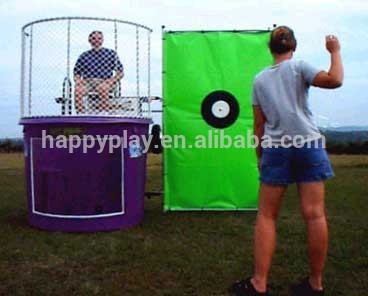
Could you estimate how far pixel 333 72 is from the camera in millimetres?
2955

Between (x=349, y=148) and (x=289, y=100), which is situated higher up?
(x=289, y=100)

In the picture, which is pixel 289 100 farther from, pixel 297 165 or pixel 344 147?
pixel 344 147

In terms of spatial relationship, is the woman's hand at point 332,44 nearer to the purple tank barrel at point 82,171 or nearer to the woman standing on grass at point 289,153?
the woman standing on grass at point 289,153

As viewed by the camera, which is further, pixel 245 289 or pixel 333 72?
pixel 245 289

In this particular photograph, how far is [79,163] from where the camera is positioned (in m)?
5.28

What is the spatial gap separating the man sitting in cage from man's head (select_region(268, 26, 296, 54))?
259 centimetres

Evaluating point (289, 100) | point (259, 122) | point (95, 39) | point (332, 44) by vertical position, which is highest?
point (95, 39)

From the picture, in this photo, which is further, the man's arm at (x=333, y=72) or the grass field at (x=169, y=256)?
the grass field at (x=169, y=256)

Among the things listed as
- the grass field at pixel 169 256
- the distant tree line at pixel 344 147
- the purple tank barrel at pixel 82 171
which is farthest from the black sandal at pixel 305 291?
the distant tree line at pixel 344 147

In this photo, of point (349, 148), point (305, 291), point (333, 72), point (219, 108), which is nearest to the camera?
point (333, 72)

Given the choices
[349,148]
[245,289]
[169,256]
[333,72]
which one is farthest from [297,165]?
[349,148]

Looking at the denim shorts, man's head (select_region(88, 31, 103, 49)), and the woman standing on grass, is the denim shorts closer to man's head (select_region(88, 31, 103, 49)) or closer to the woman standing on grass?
the woman standing on grass

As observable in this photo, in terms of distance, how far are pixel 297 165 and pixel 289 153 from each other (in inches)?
3.7

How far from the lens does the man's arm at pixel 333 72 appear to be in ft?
9.69
